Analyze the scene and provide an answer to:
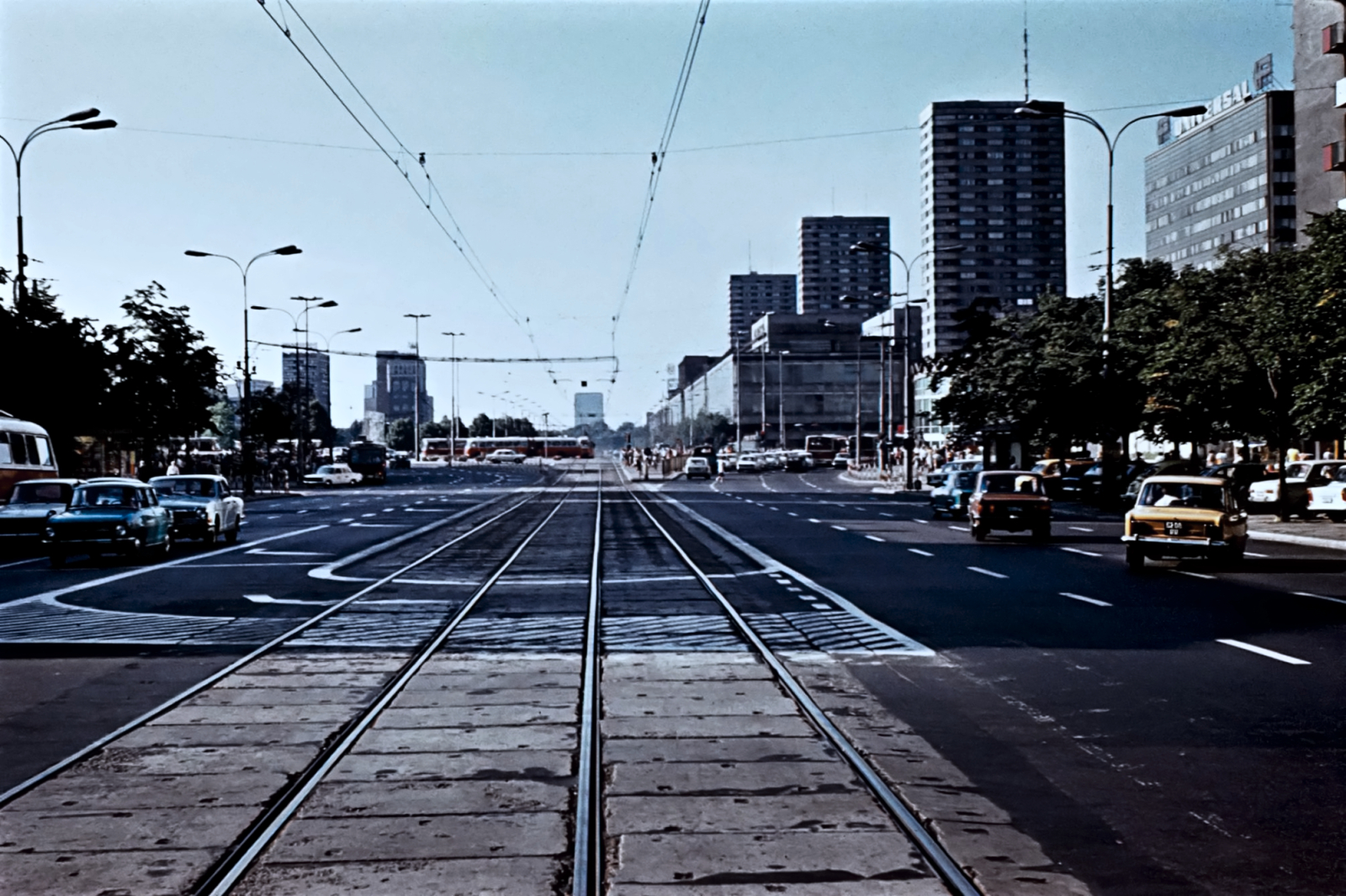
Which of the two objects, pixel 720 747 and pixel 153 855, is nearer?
pixel 153 855

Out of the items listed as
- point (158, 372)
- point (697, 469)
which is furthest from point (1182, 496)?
point (697, 469)

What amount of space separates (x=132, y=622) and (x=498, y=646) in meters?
4.61

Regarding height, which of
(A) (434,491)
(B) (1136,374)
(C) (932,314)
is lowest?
(A) (434,491)

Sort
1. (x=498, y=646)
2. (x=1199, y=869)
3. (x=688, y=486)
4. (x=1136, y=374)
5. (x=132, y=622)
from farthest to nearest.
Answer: (x=688, y=486), (x=1136, y=374), (x=132, y=622), (x=498, y=646), (x=1199, y=869)

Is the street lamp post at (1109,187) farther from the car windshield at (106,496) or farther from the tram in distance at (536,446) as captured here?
the tram in distance at (536,446)

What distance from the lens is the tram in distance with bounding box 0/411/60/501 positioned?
31359mm

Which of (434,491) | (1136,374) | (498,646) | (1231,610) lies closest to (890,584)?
(1231,610)

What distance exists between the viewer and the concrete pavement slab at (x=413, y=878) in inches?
214

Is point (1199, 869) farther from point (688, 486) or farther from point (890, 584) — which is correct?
point (688, 486)

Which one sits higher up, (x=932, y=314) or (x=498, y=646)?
(x=932, y=314)

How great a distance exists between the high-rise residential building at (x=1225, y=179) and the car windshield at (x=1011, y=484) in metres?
84.5

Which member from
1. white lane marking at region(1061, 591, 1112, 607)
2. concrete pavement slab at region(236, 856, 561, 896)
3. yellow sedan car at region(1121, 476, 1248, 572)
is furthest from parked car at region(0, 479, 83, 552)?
concrete pavement slab at region(236, 856, 561, 896)

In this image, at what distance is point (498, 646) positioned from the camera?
41.7ft

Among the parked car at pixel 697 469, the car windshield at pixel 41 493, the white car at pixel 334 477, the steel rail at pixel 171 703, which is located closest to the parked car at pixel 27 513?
the car windshield at pixel 41 493
